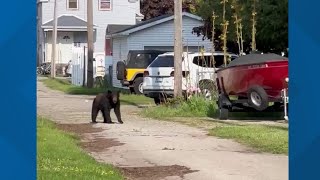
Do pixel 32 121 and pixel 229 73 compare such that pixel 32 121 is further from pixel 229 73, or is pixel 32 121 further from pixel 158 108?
pixel 158 108

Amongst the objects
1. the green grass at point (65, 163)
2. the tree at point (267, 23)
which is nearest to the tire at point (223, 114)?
the tree at point (267, 23)

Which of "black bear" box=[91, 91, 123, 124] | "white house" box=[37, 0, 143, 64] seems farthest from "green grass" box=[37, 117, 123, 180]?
"white house" box=[37, 0, 143, 64]

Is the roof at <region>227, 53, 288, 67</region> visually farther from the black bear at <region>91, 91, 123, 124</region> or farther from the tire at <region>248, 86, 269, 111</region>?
the black bear at <region>91, 91, 123, 124</region>

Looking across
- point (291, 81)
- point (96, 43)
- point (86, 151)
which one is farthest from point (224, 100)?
point (96, 43)

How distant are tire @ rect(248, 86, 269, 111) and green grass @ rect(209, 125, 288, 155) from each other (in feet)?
3.15

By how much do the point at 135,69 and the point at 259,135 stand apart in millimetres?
17156

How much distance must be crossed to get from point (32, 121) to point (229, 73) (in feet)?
46.7

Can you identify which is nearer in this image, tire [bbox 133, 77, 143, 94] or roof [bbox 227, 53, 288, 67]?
roof [bbox 227, 53, 288, 67]

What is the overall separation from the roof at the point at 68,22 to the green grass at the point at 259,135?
4420 centimetres

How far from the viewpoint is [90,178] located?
9305 mm

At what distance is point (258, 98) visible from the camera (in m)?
18.2

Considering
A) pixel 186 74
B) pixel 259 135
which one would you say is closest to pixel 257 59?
pixel 259 135

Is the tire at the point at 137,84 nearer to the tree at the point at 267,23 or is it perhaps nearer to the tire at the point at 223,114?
the tree at the point at 267,23

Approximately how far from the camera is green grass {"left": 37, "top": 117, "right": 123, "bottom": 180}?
9602 millimetres
